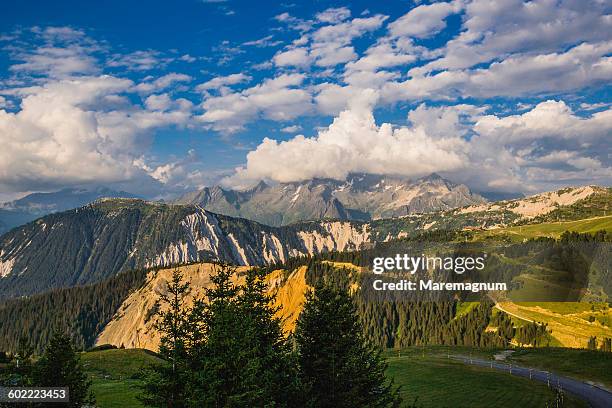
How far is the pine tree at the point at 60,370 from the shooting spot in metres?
24.2

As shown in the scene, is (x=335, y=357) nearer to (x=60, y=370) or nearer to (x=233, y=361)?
(x=233, y=361)

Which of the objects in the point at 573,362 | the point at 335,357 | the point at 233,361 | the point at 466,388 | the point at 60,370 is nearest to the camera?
the point at 233,361

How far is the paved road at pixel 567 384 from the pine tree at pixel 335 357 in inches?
2012

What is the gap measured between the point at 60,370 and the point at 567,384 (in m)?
75.9

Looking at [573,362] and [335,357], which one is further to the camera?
[573,362]

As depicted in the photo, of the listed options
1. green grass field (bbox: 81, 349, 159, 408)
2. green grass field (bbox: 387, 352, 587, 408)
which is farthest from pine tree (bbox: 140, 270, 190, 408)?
green grass field (bbox: 387, 352, 587, 408)

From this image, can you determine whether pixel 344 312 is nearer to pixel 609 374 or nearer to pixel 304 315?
pixel 304 315

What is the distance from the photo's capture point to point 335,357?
25.5 meters

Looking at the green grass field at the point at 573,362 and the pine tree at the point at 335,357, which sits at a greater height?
A: the pine tree at the point at 335,357

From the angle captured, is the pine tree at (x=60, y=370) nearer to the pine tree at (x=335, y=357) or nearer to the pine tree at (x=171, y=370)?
the pine tree at (x=171, y=370)

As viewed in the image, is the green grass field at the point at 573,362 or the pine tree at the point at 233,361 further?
the green grass field at the point at 573,362

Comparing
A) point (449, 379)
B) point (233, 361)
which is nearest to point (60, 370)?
point (233, 361)

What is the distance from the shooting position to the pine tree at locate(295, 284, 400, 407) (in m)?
24.8

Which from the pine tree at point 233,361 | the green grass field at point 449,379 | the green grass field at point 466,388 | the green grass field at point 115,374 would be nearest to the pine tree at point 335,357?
the pine tree at point 233,361
